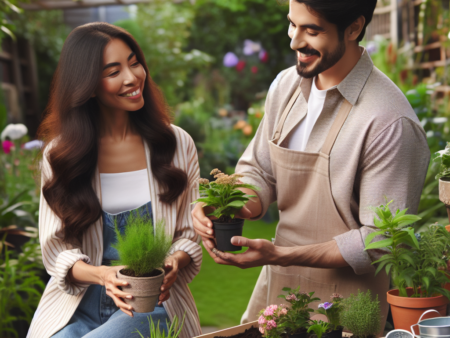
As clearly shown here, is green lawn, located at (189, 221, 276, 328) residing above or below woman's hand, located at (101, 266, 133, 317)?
below

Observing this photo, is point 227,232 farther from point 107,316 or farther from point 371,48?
point 371,48

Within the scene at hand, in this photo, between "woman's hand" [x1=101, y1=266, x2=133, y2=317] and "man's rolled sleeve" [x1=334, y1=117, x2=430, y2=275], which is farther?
"man's rolled sleeve" [x1=334, y1=117, x2=430, y2=275]

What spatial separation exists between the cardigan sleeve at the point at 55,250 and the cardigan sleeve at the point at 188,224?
375mm

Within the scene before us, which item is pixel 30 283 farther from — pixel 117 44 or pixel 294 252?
pixel 294 252

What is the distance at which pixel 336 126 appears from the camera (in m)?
1.86

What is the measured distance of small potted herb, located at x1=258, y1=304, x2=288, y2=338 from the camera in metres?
1.45

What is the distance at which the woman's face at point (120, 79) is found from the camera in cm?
197

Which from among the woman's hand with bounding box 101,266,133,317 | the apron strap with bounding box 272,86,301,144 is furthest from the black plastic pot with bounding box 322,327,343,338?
the apron strap with bounding box 272,86,301,144

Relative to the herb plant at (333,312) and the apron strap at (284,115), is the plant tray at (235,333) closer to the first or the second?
the herb plant at (333,312)

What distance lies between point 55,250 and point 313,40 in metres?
1.26

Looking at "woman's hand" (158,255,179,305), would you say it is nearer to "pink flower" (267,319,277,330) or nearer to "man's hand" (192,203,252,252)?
"man's hand" (192,203,252,252)

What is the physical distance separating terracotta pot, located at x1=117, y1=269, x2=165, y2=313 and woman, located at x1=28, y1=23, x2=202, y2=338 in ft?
0.78

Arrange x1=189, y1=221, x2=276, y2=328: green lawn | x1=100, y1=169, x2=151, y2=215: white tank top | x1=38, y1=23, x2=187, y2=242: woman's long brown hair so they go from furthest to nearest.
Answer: x1=189, y1=221, x2=276, y2=328: green lawn, x1=100, y1=169, x2=151, y2=215: white tank top, x1=38, y1=23, x2=187, y2=242: woman's long brown hair

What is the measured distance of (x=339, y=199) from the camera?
1.85 m
